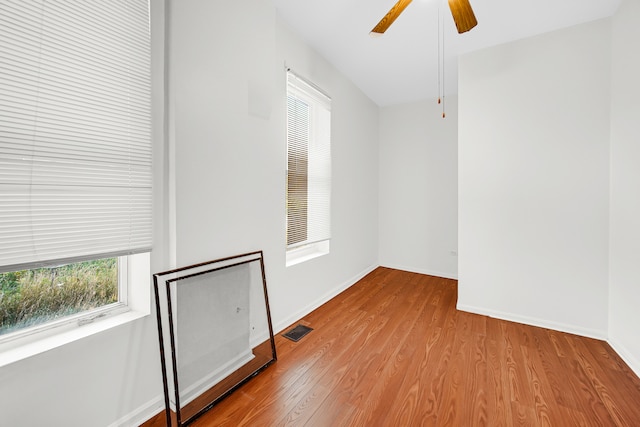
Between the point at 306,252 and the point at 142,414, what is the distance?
1932 mm

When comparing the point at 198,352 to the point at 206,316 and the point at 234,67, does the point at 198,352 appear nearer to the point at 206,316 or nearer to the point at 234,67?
the point at 206,316

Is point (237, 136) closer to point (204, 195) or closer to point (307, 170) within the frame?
point (204, 195)

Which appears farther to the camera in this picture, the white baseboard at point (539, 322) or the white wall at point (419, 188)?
the white wall at point (419, 188)

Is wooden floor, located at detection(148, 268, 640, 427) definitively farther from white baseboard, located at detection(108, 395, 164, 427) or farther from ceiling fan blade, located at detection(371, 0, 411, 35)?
ceiling fan blade, located at detection(371, 0, 411, 35)

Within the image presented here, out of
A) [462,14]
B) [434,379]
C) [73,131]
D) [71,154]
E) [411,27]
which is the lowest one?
[434,379]

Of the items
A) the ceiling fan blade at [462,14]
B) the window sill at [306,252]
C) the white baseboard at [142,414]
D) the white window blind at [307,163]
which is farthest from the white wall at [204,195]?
the ceiling fan blade at [462,14]

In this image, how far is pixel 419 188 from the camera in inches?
174

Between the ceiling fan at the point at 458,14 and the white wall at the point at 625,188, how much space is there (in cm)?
138

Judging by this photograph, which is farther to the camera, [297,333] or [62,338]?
[297,333]

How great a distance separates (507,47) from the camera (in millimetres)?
2668

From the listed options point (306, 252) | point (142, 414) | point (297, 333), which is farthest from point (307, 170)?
point (142, 414)

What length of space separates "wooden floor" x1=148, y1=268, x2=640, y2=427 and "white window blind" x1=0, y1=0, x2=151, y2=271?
3.91ft

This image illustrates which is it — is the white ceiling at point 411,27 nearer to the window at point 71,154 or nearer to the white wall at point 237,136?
the white wall at point 237,136

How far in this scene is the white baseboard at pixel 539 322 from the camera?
7.74ft
